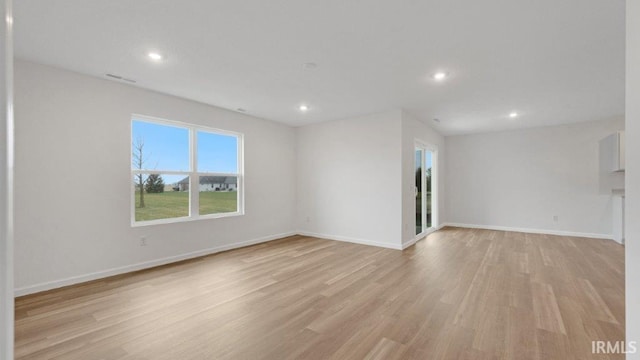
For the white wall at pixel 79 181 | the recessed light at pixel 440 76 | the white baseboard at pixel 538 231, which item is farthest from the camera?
the white baseboard at pixel 538 231

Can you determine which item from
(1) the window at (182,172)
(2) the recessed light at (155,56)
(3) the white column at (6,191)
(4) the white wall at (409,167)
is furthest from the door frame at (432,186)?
(3) the white column at (6,191)

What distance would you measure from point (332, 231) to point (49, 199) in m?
4.40

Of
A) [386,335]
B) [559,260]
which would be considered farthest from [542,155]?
[386,335]

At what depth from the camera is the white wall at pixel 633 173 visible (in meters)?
1.14

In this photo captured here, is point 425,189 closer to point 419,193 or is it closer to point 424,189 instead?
point 424,189

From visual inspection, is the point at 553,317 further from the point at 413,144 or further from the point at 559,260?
the point at 413,144

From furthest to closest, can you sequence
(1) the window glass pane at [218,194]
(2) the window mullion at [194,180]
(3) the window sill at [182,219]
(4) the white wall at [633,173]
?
(1) the window glass pane at [218,194] < (2) the window mullion at [194,180] < (3) the window sill at [182,219] < (4) the white wall at [633,173]

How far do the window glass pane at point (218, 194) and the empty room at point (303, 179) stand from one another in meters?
0.04

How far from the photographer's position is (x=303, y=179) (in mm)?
6281

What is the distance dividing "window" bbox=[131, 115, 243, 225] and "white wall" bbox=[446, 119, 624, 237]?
19.5 ft

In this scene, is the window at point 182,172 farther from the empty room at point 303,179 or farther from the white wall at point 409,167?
the white wall at point 409,167

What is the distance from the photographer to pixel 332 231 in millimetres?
5773

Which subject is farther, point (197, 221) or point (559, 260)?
point (197, 221)

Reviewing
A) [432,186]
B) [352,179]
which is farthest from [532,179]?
[352,179]
